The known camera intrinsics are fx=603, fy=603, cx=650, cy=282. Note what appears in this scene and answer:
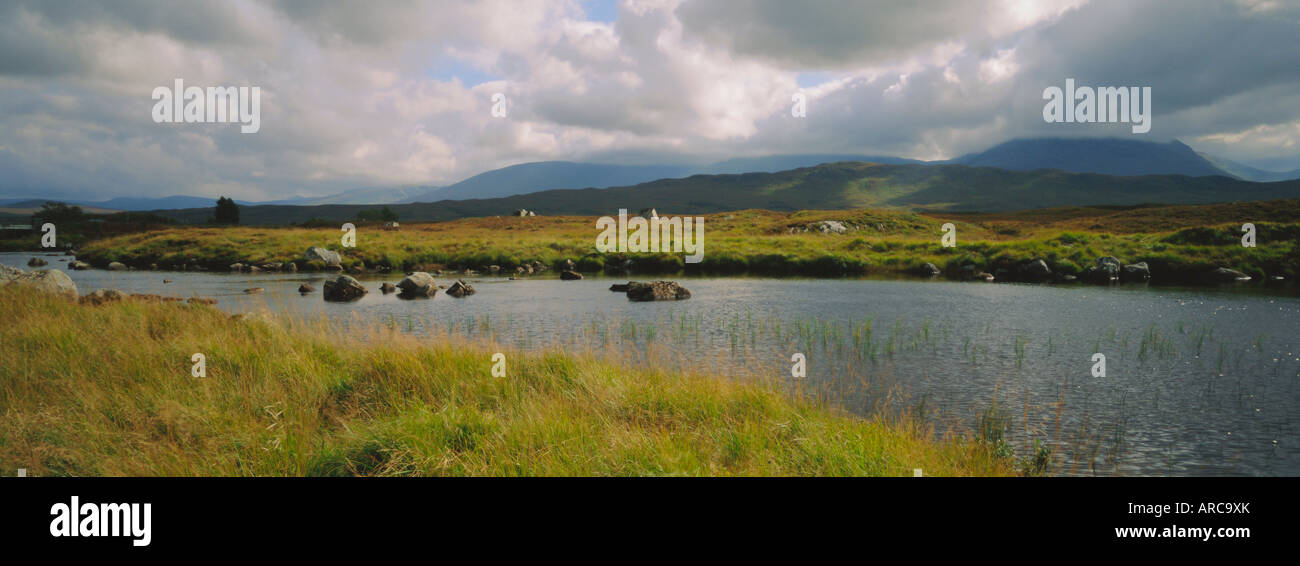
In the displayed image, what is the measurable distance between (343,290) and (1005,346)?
2892cm

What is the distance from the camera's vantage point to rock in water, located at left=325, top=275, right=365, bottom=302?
29.9 metres

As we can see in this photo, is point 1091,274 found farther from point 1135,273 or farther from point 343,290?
point 343,290

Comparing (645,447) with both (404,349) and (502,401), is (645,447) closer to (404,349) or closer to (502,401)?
(502,401)

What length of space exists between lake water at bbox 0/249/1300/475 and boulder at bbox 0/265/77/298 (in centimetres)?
566

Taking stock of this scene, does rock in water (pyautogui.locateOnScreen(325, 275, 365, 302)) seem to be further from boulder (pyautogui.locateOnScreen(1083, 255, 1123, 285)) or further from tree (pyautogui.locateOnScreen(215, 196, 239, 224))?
tree (pyautogui.locateOnScreen(215, 196, 239, 224))

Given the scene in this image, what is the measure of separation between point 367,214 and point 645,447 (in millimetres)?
120115

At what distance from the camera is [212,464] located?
638 centimetres

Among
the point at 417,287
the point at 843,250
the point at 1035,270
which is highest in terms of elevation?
the point at 843,250

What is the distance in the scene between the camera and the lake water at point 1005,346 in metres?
10.7

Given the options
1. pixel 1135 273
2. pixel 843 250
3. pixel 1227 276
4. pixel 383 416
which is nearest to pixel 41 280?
pixel 383 416

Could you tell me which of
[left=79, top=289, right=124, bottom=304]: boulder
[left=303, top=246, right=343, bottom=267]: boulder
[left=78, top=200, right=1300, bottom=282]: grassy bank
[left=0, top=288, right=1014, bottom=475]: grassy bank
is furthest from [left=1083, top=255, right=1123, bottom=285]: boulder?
[left=303, top=246, right=343, bottom=267]: boulder

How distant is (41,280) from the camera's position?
2009 centimetres
